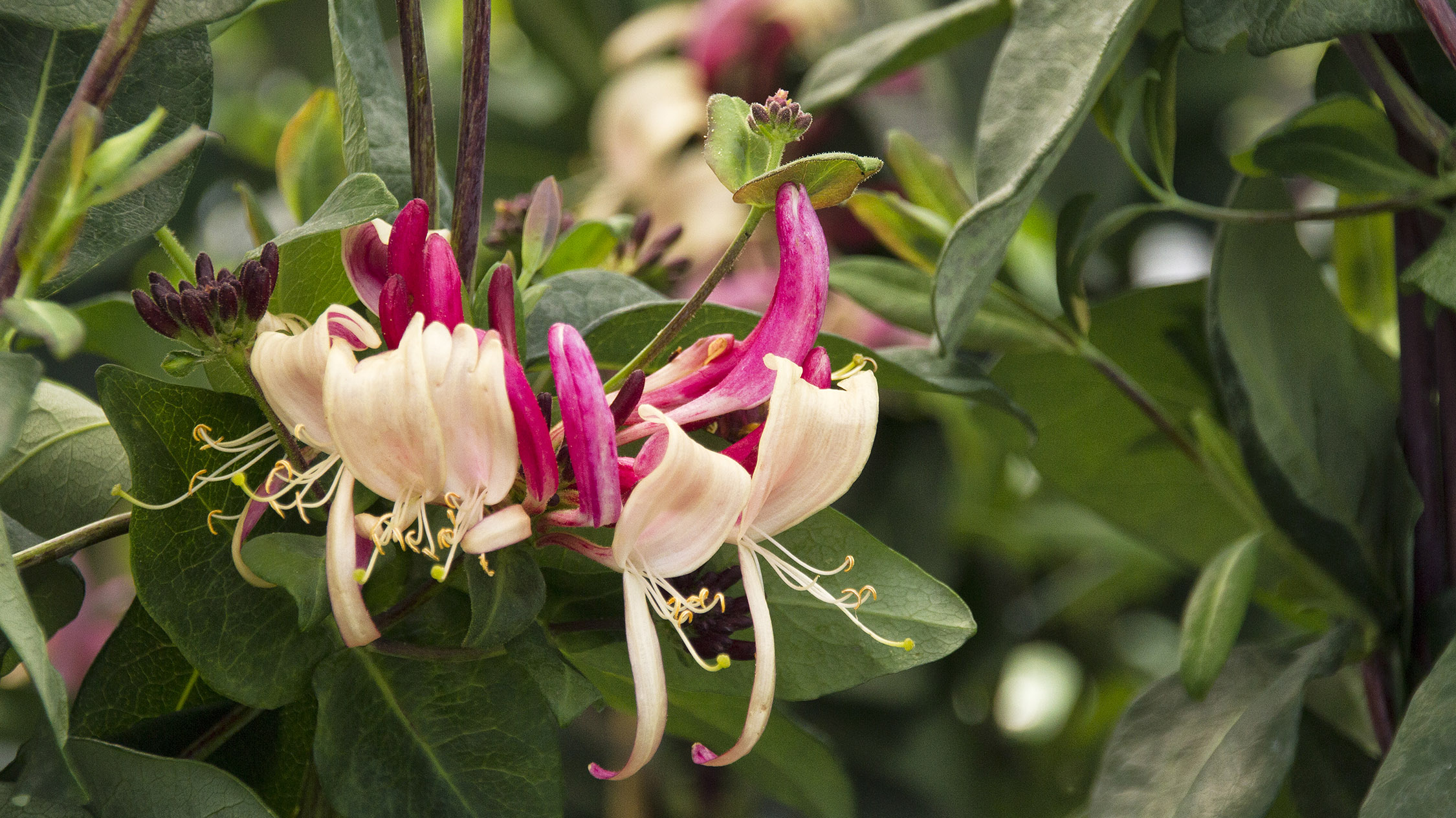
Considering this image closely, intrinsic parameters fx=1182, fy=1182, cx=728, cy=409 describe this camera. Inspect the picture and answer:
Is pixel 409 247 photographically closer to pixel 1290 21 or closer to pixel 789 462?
pixel 789 462

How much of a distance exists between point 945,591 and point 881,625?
0.05 ft

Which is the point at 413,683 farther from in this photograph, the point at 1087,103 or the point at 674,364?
the point at 1087,103

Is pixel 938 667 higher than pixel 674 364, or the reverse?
pixel 674 364

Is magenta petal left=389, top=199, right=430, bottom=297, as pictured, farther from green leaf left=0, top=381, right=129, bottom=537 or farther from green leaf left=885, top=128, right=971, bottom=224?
Answer: green leaf left=885, top=128, right=971, bottom=224

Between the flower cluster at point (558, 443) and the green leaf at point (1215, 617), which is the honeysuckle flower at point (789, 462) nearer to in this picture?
the flower cluster at point (558, 443)

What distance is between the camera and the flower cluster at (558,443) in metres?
0.21

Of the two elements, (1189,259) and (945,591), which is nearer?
(945,591)

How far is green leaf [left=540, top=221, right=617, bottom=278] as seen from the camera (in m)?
0.34

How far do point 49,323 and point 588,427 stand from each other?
0.09 m

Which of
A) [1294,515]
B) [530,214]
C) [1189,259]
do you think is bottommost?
[1189,259]

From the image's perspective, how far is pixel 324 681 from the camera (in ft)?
0.82

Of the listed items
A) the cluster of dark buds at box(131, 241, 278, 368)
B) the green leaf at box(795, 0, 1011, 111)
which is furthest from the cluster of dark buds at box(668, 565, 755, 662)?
the green leaf at box(795, 0, 1011, 111)

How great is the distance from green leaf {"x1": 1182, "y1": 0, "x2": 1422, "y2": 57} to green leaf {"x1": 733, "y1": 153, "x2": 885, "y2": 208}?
0.12 m

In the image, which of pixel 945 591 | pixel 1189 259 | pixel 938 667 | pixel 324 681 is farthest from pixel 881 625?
pixel 1189 259
